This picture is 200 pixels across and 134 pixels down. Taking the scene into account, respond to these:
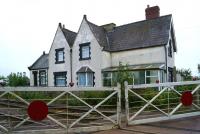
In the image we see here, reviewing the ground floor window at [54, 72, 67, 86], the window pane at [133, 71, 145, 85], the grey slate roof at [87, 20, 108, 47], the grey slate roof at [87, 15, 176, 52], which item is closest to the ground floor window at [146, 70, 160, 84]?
the window pane at [133, 71, 145, 85]

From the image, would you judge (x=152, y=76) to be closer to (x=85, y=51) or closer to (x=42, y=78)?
(x=85, y=51)

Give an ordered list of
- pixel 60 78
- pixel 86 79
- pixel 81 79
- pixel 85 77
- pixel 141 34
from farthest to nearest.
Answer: pixel 60 78 < pixel 81 79 < pixel 85 77 < pixel 86 79 < pixel 141 34

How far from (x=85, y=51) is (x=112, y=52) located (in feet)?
9.48

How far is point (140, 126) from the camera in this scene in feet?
29.2

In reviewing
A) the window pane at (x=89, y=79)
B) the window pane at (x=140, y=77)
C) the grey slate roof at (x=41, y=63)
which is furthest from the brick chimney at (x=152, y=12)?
the grey slate roof at (x=41, y=63)

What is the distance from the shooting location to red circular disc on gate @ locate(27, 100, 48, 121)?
736cm

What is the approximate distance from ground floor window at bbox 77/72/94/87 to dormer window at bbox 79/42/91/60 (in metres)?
1.68

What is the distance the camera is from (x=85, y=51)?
28.3 meters

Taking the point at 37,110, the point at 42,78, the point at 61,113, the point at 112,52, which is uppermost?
the point at 112,52

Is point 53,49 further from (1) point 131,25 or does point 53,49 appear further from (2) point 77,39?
(1) point 131,25

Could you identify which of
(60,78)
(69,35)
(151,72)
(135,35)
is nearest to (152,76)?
(151,72)

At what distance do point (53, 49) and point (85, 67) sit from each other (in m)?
5.32

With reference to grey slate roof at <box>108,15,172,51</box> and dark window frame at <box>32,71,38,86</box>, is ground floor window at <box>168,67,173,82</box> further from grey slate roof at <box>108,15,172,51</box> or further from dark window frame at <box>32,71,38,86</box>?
dark window frame at <box>32,71,38,86</box>

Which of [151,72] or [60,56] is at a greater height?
[60,56]
